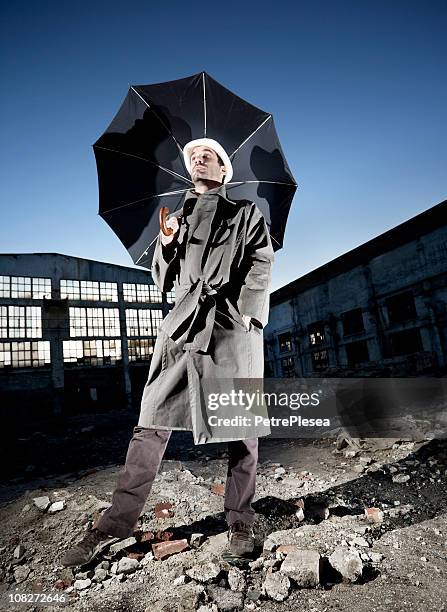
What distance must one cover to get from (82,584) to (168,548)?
49cm

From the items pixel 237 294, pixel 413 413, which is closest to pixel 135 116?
pixel 237 294

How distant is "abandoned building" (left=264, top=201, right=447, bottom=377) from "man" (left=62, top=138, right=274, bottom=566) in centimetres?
1284

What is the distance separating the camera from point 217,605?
1.57 m

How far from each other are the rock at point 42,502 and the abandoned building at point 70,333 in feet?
64.8

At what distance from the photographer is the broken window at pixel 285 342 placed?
75.9 feet

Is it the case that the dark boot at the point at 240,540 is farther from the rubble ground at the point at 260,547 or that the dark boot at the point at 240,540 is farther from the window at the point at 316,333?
the window at the point at 316,333

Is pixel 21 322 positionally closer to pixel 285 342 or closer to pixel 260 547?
pixel 285 342

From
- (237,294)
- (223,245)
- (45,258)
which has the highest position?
(45,258)

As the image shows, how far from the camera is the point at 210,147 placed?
2734 mm

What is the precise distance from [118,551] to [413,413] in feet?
23.9

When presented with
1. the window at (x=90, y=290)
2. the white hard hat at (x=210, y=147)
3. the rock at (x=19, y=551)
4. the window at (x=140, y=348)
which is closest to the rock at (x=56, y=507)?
the rock at (x=19, y=551)

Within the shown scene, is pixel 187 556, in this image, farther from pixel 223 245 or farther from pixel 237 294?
pixel 223 245

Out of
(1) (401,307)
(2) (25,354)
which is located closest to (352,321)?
(1) (401,307)

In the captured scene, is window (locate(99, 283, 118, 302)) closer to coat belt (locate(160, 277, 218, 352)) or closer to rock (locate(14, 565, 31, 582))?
rock (locate(14, 565, 31, 582))
